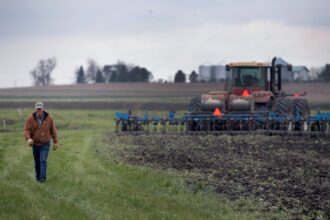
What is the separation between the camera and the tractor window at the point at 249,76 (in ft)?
98.7

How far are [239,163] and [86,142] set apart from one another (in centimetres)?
798

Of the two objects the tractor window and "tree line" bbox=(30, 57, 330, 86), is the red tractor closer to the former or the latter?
the tractor window

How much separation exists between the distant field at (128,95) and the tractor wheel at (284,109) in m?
21.9

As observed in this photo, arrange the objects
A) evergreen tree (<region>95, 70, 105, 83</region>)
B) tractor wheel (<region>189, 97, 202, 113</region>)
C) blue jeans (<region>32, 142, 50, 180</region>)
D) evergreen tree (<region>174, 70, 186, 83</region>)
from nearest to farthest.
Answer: blue jeans (<region>32, 142, 50, 180</region>)
tractor wheel (<region>189, 97, 202, 113</region>)
evergreen tree (<region>174, 70, 186, 83</region>)
evergreen tree (<region>95, 70, 105, 83</region>)

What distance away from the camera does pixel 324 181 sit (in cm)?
1427

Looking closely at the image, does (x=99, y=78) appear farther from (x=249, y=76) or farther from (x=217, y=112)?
(x=217, y=112)

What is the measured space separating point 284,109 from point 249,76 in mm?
2408

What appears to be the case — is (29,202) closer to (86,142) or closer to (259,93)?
(86,142)

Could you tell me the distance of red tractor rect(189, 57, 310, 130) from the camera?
28.9 meters

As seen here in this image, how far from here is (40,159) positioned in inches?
551

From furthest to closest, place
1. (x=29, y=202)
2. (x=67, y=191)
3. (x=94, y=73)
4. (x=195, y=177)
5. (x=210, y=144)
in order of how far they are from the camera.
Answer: (x=94, y=73), (x=210, y=144), (x=195, y=177), (x=67, y=191), (x=29, y=202)

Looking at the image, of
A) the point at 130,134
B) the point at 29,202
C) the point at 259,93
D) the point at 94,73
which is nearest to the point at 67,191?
the point at 29,202

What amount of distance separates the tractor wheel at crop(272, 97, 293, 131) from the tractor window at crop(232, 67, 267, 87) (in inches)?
50.5

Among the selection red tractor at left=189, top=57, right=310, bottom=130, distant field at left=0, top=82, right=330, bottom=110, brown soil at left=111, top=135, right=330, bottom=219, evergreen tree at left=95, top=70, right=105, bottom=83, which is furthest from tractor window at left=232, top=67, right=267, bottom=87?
evergreen tree at left=95, top=70, right=105, bottom=83
